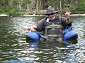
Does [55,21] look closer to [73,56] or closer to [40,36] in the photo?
[40,36]

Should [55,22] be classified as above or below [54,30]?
Answer: above

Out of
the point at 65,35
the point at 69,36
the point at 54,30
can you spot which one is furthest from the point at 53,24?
the point at 69,36

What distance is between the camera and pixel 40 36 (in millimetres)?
18719

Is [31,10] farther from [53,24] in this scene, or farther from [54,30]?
[54,30]

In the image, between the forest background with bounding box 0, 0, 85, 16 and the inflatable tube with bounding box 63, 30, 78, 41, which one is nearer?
the inflatable tube with bounding box 63, 30, 78, 41

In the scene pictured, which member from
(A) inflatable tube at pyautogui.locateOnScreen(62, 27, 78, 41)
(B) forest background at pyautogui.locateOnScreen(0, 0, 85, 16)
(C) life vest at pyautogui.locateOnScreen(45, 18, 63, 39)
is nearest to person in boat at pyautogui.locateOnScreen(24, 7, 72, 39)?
(C) life vest at pyautogui.locateOnScreen(45, 18, 63, 39)

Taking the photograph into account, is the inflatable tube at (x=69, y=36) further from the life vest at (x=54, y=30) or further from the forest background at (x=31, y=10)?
the forest background at (x=31, y=10)

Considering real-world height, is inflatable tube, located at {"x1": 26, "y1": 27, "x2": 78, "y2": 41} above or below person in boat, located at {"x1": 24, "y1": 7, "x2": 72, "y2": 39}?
below

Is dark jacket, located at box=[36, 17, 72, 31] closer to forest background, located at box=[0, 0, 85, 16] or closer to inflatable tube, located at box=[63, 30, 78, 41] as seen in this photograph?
inflatable tube, located at box=[63, 30, 78, 41]

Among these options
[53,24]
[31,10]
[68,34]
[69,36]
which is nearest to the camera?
[53,24]

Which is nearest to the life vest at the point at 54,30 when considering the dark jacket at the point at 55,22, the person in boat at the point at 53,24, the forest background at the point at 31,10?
the person in boat at the point at 53,24

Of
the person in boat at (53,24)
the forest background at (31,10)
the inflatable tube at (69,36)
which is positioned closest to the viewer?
the person in boat at (53,24)

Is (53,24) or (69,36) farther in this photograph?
(69,36)

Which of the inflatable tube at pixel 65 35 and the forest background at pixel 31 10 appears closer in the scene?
the inflatable tube at pixel 65 35
